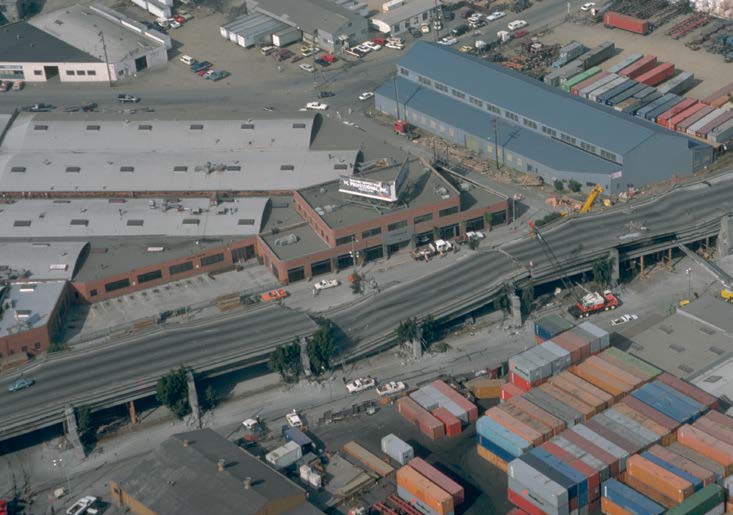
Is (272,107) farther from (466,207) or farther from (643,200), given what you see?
(643,200)

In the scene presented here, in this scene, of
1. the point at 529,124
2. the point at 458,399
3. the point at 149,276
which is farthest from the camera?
the point at 529,124

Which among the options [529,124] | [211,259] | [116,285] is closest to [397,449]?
[211,259]

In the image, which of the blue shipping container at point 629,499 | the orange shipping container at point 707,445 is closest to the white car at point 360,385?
the blue shipping container at point 629,499

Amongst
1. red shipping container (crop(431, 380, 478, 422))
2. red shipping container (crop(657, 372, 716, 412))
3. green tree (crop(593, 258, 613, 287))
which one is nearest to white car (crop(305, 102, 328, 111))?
green tree (crop(593, 258, 613, 287))

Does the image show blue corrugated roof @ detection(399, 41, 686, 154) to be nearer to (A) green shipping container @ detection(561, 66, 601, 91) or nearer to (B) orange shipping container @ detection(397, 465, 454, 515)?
(A) green shipping container @ detection(561, 66, 601, 91)

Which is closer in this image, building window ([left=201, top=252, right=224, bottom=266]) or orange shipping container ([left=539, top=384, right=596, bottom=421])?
orange shipping container ([left=539, top=384, right=596, bottom=421])

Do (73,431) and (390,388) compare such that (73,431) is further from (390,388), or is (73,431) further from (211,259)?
(211,259)
